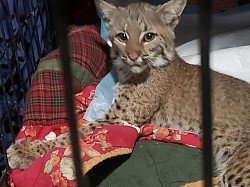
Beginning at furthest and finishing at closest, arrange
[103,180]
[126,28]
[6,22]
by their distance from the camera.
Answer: [6,22] < [126,28] < [103,180]

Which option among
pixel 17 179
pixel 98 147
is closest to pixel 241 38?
pixel 98 147

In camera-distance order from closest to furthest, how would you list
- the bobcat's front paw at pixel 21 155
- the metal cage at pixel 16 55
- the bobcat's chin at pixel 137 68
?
the bobcat's front paw at pixel 21 155 → the bobcat's chin at pixel 137 68 → the metal cage at pixel 16 55

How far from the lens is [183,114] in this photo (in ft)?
8.32

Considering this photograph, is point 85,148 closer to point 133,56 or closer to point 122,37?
point 133,56

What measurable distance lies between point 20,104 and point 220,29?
1376 mm

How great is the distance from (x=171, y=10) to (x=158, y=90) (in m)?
0.40

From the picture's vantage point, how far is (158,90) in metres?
2.57

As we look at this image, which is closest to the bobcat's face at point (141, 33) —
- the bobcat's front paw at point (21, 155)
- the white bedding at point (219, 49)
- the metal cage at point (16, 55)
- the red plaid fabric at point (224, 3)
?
the white bedding at point (219, 49)

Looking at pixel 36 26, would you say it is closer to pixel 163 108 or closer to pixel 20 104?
pixel 20 104

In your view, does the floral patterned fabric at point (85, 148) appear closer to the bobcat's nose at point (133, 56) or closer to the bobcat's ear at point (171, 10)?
the bobcat's nose at point (133, 56)

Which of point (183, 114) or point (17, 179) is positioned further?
point (183, 114)

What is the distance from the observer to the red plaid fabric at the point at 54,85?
2.66 metres

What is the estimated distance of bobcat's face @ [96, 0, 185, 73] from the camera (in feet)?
7.93

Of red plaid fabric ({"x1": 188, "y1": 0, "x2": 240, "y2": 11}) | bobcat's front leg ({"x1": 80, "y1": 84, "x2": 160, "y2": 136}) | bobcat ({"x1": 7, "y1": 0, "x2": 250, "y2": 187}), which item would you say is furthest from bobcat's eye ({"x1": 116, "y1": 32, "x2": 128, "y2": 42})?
red plaid fabric ({"x1": 188, "y1": 0, "x2": 240, "y2": 11})
